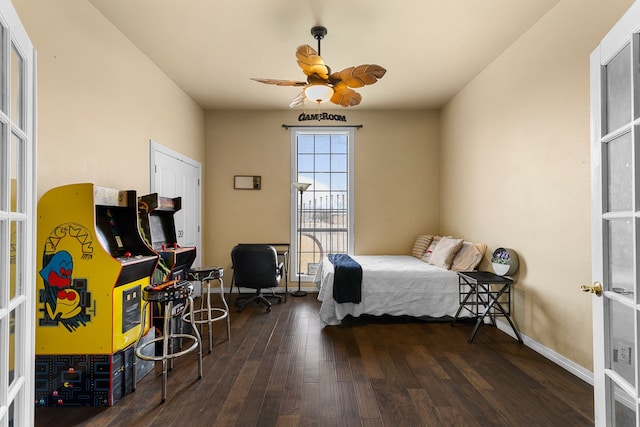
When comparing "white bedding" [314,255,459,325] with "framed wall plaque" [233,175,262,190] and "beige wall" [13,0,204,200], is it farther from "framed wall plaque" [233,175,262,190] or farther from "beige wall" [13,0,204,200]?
"beige wall" [13,0,204,200]

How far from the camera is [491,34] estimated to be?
3064 mm

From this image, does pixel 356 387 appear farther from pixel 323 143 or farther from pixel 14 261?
pixel 323 143

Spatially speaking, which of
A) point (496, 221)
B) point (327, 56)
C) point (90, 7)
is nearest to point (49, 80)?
point (90, 7)

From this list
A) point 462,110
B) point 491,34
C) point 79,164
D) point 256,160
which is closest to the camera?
point 79,164

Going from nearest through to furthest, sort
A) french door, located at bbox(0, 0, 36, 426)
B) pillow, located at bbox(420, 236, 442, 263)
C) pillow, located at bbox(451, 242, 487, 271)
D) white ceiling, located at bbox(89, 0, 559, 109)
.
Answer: french door, located at bbox(0, 0, 36, 426) < white ceiling, located at bbox(89, 0, 559, 109) < pillow, located at bbox(451, 242, 487, 271) < pillow, located at bbox(420, 236, 442, 263)

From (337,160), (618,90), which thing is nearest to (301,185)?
(337,160)

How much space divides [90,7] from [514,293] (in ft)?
15.0

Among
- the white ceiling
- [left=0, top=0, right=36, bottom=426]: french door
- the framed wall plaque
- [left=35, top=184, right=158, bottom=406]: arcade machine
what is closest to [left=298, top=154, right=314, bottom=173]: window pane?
the framed wall plaque

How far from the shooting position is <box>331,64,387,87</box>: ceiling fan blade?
2.69m

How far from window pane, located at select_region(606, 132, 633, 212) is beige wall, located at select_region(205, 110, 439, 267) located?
3.95 m

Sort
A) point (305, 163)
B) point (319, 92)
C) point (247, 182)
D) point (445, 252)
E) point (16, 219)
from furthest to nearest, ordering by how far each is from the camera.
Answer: point (305, 163) → point (247, 182) → point (445, 252) → point (319, 92) → point (16, 219)

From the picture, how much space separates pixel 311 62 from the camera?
2631 mm

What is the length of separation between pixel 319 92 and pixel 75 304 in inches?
96.4

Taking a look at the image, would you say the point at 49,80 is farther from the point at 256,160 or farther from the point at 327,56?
the point at 256,160
